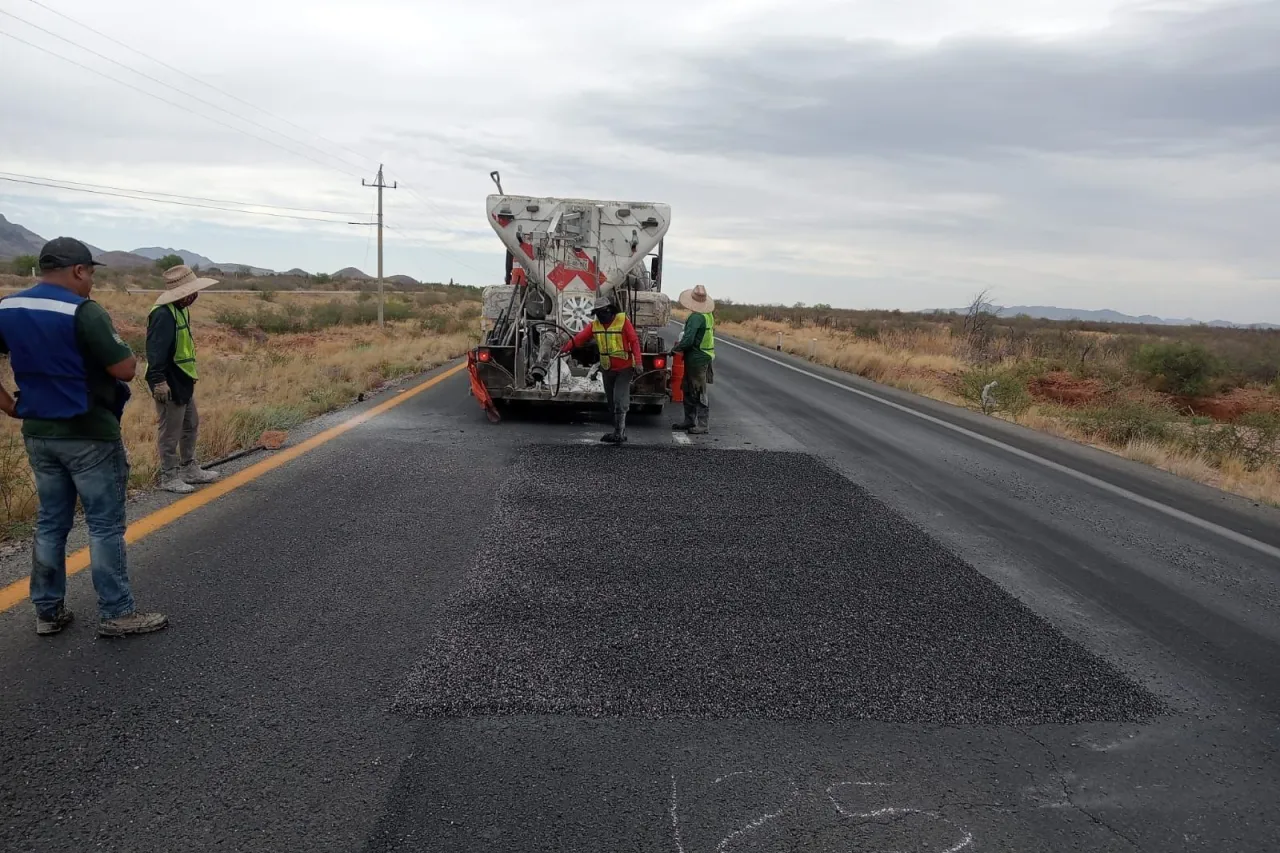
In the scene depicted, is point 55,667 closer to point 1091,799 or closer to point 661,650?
point 661,650

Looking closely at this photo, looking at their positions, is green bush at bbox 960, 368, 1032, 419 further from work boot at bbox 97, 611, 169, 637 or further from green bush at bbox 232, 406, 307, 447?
work boot at bbox 97, 611, 169, 637

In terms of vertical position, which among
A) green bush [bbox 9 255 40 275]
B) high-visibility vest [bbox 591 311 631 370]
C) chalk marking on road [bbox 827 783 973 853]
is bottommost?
chalk marking on road [bbox 827 783 973 853]

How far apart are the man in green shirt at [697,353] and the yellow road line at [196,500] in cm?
387

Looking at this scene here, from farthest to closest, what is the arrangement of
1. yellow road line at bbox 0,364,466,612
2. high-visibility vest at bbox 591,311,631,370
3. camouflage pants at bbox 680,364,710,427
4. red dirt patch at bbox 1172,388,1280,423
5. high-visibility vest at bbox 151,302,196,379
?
1. red dirt patch at bbox 1172,388,1280,423
2. camouflage pants at bbox 680,364,710,427
3. high-visibility vest at bbox 591,311,631,370
4. high-visibility vest at bbox 151,302,196,379
5. yellow road line at bbox 0,364,466,612

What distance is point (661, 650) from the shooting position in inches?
153

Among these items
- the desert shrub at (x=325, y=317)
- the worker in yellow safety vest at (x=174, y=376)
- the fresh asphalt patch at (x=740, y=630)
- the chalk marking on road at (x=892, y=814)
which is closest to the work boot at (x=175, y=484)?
the worker in yellow safety vest at (x=174, y=376)

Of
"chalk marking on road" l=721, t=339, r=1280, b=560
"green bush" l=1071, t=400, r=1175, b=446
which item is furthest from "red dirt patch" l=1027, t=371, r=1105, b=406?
"chalk marking on road" l=721, t=339, r=1280, b=560

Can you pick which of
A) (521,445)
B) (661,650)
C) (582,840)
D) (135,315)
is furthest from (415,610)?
(135,315)

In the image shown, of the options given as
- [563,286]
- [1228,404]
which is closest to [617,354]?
[563,286]

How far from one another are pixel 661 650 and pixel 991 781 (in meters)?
1.47

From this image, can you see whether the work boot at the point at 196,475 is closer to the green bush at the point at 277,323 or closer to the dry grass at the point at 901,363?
the dry grass at the point at 901,363

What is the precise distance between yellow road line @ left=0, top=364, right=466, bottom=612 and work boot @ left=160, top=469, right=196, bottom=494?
91 mm

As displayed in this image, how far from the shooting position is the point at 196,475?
670 centimetres

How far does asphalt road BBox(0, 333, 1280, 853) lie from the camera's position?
267cm
